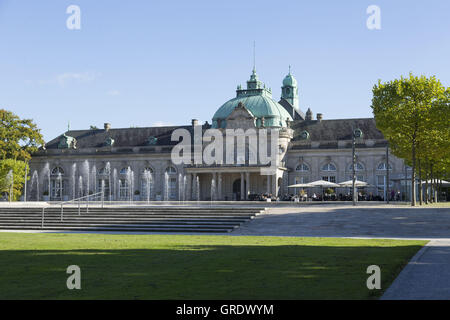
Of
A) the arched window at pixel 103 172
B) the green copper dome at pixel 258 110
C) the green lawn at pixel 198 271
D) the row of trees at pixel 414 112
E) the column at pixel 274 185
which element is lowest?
the green lawn at pixel 198 271

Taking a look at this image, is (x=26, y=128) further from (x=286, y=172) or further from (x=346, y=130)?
(x=346, y=130)

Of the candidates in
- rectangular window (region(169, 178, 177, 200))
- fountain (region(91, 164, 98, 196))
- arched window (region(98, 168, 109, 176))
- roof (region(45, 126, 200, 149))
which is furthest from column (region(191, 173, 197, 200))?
fountain (region(91, 164, 98, 196))

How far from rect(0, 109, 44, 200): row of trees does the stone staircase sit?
32.9 metres

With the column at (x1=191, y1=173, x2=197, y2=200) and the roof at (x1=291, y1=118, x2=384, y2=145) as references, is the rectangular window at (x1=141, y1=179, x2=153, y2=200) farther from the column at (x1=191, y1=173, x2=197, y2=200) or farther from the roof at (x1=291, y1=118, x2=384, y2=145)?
the roof at (x1=291, y1=118, x2=384, y2=145)

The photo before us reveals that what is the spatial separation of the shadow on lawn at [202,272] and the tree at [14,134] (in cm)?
5721

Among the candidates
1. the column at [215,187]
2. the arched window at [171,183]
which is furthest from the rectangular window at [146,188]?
the column at [215,187]

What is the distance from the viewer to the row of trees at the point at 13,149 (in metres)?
63.9

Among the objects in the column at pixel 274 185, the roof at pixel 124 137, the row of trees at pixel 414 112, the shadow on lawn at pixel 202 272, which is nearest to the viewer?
the shadow on lawn at pixel 202 272

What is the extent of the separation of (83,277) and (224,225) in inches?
680

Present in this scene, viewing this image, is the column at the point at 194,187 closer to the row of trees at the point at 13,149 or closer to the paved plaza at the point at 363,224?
the row of trees at the point at 13,149

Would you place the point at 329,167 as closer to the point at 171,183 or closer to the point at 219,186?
the point at 219,186

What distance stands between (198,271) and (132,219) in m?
19.5
